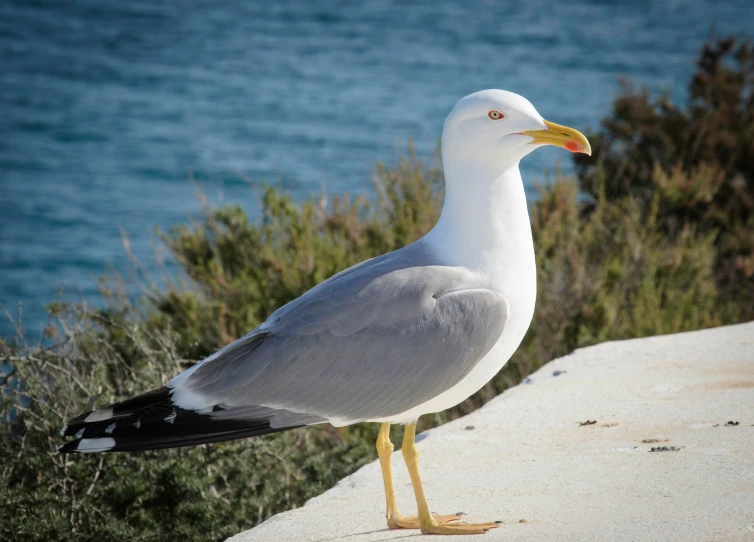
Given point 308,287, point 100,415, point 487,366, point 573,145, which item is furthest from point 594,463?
point 308,287

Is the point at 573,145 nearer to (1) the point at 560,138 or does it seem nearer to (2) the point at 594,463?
(1) the point at 560,138

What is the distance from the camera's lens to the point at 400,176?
786 centimetres

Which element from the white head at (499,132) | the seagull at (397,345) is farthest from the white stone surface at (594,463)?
the white head at (499,132)

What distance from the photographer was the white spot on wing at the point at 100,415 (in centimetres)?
343

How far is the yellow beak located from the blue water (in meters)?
6.46

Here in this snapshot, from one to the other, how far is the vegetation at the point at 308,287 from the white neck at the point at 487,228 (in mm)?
1659

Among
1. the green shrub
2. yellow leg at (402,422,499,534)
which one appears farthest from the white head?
the green shrub

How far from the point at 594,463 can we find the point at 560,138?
124cm

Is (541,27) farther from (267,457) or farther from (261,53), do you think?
(267,457)

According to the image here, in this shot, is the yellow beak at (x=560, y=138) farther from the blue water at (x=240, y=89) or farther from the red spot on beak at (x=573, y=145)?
the blue water at (x=240, y=89)

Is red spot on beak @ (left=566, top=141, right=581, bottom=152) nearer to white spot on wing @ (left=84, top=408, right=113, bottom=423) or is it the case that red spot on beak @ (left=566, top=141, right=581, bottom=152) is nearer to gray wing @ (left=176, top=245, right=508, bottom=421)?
gray wing @ (left=176, top=245, right=508, bottom=421)

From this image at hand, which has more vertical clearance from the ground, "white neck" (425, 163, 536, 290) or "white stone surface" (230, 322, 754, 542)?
"white neck" (425, 163, 536, 290)

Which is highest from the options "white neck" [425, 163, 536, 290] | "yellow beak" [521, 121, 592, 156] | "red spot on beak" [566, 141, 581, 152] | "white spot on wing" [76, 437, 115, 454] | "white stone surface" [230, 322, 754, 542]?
"yellow beak" [521, 121, 592, 156]

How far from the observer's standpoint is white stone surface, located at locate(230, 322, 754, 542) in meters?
3.28
